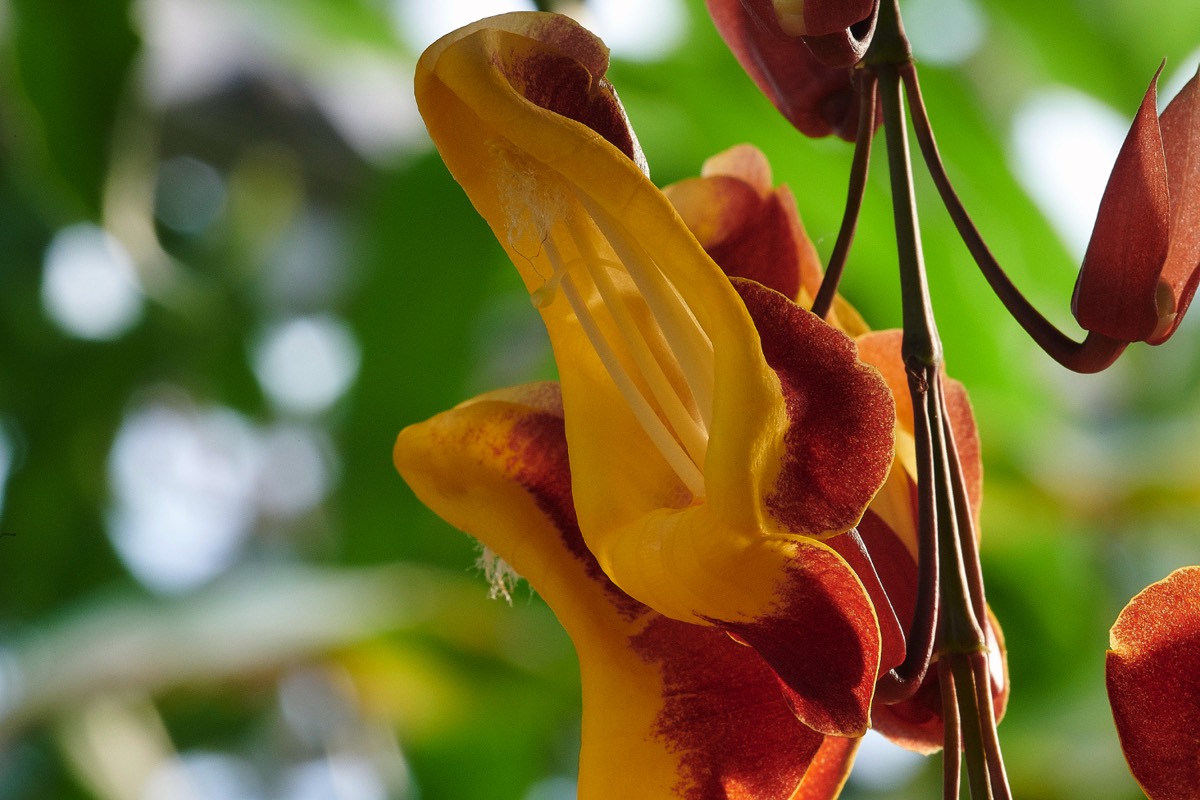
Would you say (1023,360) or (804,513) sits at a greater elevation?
(1023,360)

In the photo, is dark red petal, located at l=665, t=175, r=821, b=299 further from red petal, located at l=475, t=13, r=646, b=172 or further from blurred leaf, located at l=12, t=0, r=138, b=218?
blurred leaf, located at l=12, t=0, r=138, b=218

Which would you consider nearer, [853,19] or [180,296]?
[853,19]

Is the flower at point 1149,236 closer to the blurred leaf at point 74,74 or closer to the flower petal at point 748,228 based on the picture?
the flower petal at point 748,228

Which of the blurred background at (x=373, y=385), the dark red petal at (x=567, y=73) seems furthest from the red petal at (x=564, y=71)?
the blurred background at (x=373, y=385)

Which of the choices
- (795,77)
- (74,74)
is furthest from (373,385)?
(795,77)

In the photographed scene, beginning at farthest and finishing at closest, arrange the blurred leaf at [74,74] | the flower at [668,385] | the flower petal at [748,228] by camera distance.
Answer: the blurred leaf at [74,74]
the flower petal at [748,228]
the flower at [668,385]

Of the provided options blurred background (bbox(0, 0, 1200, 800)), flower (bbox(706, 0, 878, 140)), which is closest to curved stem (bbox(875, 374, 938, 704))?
flower (bbox(706, 0, 878, 140))

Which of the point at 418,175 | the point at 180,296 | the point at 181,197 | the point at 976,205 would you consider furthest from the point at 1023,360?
the point at 181,197

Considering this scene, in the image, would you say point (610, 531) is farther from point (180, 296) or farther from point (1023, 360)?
point (180, 296)
